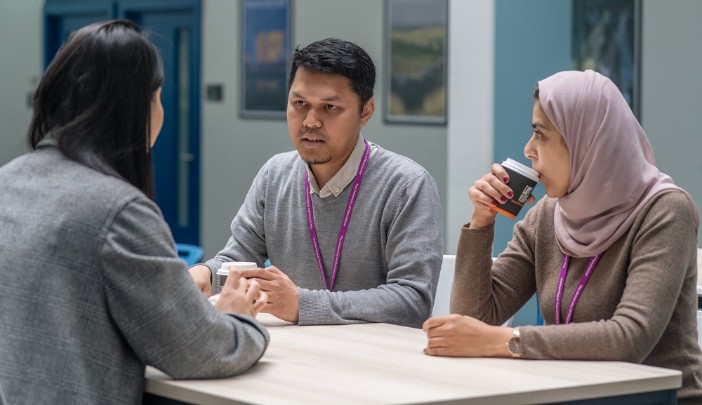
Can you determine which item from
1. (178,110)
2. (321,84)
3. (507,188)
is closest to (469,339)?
(507,188)

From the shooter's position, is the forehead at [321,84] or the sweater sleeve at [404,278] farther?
the forehead at [321,84]

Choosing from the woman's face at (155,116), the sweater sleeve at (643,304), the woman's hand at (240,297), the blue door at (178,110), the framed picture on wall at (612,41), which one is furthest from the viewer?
the blue door at (178,110)

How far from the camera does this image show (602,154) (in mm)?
2391

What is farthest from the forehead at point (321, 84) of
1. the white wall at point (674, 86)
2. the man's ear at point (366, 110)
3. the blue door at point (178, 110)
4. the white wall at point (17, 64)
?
the white wall at point (17, 64)

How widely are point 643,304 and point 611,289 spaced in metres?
0.16

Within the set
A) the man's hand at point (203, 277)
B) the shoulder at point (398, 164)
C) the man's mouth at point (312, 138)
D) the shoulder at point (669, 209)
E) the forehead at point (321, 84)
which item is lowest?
the man's hand at point (203, 277)

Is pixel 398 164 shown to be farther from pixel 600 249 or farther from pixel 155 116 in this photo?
pixel 155 116

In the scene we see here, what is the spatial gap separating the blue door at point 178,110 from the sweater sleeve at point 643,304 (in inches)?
269

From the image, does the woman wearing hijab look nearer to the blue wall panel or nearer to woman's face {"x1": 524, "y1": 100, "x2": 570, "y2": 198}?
woman's face {"x1": 524, "y1": 100, "x2": 570, "y2": 198}

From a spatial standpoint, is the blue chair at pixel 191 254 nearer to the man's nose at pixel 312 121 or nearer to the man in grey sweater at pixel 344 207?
the man in grey sweater at pixel 344 207

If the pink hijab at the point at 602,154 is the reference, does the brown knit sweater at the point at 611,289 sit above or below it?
below

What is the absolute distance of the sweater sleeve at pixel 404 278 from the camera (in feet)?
8.82

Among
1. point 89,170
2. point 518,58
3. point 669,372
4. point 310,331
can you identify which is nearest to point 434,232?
point 310,331

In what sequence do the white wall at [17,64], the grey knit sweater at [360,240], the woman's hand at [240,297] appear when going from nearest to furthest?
the woman's hand at [240,297] < the grey knit sweater at [360,240] < the white wall at [17,64]
